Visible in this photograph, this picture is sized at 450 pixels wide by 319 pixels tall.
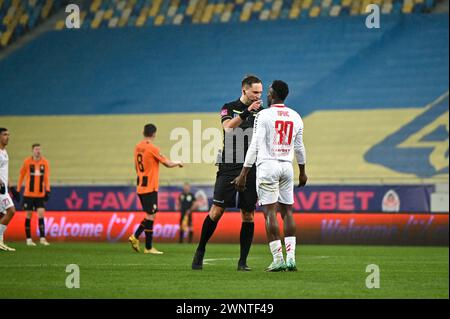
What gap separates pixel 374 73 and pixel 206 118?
18.7 ft

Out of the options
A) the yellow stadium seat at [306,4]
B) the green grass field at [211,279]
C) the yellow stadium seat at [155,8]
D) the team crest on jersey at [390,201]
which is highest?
the yellow stadium seat at [155,8]

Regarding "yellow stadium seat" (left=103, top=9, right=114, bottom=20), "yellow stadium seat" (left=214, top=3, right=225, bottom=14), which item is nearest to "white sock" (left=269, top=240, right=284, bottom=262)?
"yellow stadium seat" (left=214, top=3, right=225, bottom=14)

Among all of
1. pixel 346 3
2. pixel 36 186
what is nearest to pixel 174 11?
pixel 346 3

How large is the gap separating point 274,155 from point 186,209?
13.8 meters

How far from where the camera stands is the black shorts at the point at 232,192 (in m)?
11.3

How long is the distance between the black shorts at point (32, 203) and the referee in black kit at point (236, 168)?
33.8ft

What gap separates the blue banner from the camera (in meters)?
23.5

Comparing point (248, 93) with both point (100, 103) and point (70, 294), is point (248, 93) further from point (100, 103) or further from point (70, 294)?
point (100, 103)

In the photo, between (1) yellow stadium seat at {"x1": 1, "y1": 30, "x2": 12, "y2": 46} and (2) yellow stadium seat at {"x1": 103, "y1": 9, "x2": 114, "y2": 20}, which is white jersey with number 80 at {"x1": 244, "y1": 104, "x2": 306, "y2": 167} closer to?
(2) yellow stadium seat at {"x1": 103, "y1": 9, "x2": 114, "y2": 20}

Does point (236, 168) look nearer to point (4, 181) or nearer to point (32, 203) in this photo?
point (4, 181)

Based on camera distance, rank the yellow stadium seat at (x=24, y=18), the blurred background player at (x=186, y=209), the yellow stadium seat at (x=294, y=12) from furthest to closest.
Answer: the yellow stadium seat at (x=24, y=18) → the yellow stadium seat at (x=294, y=12) → the blurred background player at (x=186, y=209)

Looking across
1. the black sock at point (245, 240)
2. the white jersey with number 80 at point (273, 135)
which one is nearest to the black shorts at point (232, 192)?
the black sock at point (245, 240)

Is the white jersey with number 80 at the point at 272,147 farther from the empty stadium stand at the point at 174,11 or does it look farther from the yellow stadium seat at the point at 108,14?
the yellow stadium seat at the point at 108,14

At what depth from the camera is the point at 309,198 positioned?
2455cm
